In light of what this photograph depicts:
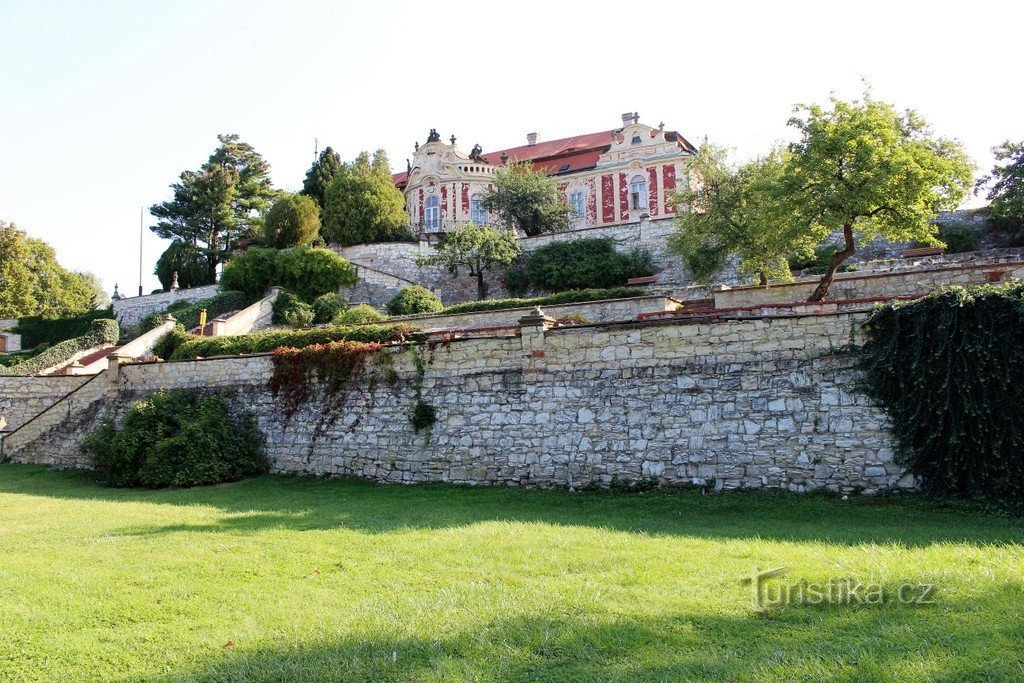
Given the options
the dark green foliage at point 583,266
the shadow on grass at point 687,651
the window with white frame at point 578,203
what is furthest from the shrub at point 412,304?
the shadow on grass at point 687,651

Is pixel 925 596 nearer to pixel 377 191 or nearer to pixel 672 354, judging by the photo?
pixel 672 354

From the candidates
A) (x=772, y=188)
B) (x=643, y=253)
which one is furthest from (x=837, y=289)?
(x=643, y=253)

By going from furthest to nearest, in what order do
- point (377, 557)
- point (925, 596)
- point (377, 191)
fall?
point (377, 191) < point (377, 557) < point (925, 596)

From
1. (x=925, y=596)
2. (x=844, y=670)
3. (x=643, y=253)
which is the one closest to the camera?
(x=844, y=670)

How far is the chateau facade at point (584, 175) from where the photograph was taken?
156 ft

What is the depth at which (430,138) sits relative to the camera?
175 feet

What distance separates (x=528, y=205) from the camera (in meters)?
43.1

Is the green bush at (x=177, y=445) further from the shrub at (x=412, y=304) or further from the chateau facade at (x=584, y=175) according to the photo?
the chateau facade at (x=584, y=175)

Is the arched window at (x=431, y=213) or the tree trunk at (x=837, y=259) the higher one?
the arched window at (x=431, y=213)

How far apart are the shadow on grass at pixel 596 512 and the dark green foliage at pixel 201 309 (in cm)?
2056

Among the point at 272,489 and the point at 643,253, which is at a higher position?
the point at 643,253

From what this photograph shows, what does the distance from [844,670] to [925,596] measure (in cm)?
168

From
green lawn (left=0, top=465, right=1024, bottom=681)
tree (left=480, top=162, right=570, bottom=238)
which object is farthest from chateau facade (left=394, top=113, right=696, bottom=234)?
green lawn (left=0, top=465, right=1024, bottom=681)

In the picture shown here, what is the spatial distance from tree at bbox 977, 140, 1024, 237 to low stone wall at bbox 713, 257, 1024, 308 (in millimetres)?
4991
